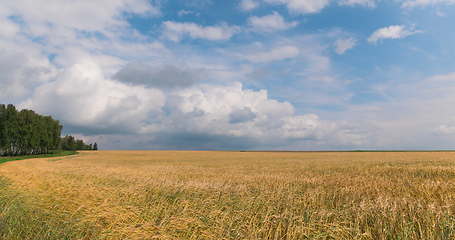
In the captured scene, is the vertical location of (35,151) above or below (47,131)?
below

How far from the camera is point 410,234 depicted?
5906 mm

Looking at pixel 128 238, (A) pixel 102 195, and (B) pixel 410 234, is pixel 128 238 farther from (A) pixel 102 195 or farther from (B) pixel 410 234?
(B) pixel 410 234

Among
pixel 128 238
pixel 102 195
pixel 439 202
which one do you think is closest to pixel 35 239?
pixel 128 238

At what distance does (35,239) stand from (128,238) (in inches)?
98.3

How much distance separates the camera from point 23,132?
82750mm

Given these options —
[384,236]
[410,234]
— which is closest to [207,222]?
[384,236]

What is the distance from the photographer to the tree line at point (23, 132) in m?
79.5

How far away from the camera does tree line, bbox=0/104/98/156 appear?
261ft

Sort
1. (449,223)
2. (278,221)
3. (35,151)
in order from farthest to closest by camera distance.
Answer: (35,151) → (278,221) → (449,223)

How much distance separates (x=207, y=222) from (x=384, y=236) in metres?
3.85

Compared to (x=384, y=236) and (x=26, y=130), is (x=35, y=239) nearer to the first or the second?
(x=384, y=236)

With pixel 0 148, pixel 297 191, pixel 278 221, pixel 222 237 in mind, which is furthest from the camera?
pixel 0 148

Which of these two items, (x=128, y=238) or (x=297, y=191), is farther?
(x=297, y=191)

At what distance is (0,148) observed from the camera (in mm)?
80125
